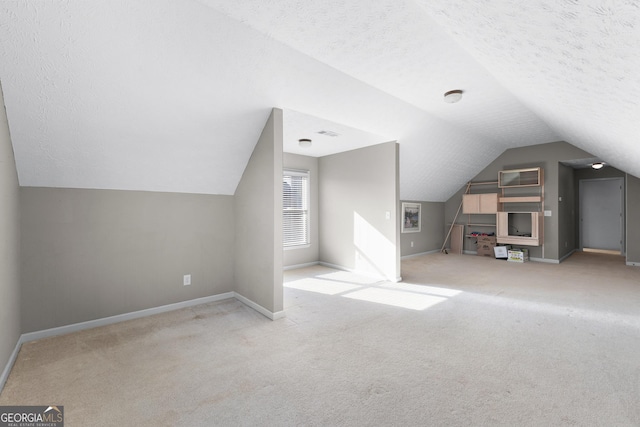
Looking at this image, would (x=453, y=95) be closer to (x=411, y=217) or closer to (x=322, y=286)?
(x=322, y=286)

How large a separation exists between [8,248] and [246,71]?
252 cm

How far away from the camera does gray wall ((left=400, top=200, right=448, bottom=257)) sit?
7.51 meters

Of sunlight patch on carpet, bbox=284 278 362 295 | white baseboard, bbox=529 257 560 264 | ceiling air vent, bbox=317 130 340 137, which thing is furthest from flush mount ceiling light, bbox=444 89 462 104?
white baseboard, bbox=529 257 560 264

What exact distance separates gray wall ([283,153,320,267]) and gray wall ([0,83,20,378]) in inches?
159

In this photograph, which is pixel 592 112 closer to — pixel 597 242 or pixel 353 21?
pixel 353 21

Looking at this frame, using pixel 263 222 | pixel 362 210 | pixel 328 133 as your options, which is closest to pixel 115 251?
pixel 263 222

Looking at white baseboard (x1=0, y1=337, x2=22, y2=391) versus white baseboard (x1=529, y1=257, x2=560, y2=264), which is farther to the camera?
white baseboard (x1=529, y1=257, x2=560, y2=264)

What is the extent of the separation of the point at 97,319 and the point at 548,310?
5.35m

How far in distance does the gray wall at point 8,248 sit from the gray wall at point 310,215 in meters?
4.03

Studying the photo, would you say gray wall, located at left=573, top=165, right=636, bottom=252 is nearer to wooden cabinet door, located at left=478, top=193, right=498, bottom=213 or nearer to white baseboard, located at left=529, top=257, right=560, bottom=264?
white baseboard, located at left=529, top=257, right=560, bottom=264

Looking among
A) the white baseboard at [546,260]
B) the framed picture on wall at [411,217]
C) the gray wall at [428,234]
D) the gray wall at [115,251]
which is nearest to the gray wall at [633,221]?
the white baseboard at [546,260]

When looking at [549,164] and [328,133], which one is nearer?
[328,133]

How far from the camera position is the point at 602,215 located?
27.4ft

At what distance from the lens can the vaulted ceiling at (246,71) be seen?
1838 mm
